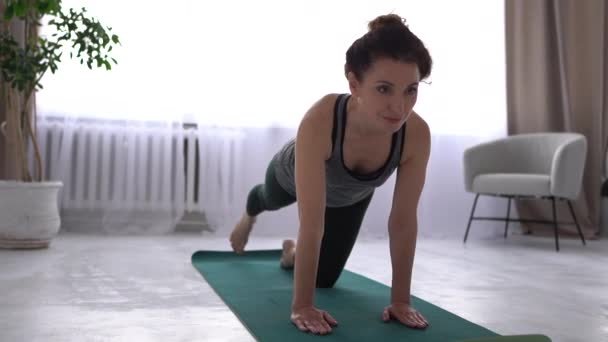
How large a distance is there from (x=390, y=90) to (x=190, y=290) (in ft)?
3.05

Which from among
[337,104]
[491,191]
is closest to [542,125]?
[491,191]

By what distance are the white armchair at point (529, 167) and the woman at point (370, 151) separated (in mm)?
1878

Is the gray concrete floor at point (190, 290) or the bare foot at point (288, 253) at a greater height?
the bare foot at point (288, 253)

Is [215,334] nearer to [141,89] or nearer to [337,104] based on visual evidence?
[337,104]

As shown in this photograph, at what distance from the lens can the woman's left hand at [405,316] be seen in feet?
4.48

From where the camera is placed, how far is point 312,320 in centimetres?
132

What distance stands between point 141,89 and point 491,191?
2112mm

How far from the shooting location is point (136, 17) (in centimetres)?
348

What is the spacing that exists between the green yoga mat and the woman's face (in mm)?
459

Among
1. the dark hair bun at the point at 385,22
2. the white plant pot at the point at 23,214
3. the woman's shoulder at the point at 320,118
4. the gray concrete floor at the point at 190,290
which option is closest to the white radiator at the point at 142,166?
the gray concrete floor at the point at 190,290

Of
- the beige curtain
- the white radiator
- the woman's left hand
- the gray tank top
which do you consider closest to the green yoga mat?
the woman's left hand

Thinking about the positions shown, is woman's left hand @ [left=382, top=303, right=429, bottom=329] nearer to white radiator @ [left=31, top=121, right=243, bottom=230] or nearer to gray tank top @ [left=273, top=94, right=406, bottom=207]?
gray tank top @ [left=273, top=94, right=406, bottom=207]

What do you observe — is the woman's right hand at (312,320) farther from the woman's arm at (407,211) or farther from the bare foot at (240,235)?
the bare foot at (240,235)

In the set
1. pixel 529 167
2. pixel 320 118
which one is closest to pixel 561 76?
pixel 529 167
